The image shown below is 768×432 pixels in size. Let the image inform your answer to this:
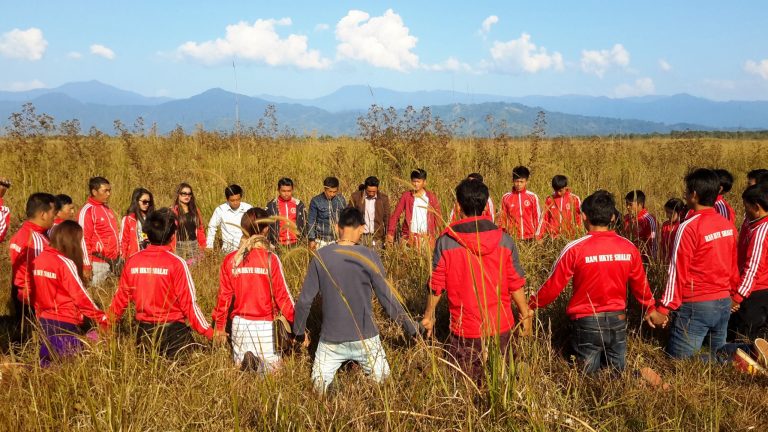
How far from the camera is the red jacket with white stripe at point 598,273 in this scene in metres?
3.41

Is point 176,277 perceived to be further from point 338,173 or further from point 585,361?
point 338,173

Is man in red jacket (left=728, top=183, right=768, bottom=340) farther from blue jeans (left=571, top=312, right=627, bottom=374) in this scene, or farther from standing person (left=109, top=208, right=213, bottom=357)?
standing person (left=109, top=208, right=213, bottom=357)

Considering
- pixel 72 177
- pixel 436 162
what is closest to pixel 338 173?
pixel 436 162

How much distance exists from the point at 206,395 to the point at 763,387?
3681mm

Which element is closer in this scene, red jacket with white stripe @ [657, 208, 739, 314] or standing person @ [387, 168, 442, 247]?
red jacket with white stripe @ [657, 208, 739, 314]

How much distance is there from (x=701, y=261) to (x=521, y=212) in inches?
121

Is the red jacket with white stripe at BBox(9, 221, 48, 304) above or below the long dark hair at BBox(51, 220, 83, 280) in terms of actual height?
below

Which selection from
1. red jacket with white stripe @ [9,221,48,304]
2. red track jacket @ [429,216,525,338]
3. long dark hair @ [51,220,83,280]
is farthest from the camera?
red jacket with white stripe @ [9,221,48,304]

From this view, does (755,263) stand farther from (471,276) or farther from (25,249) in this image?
(25,249)

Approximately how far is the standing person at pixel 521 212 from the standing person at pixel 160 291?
392 cm

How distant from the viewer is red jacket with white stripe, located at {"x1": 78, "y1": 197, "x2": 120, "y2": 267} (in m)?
6.14

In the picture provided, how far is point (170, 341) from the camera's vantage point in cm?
366

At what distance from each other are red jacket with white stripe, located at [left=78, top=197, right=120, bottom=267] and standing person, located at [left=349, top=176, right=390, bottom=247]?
3.26 meters

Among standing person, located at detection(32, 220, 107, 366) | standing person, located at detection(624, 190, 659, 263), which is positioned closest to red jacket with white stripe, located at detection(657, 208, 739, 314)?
standing person, located at detection(624, 190, 659, 263)
